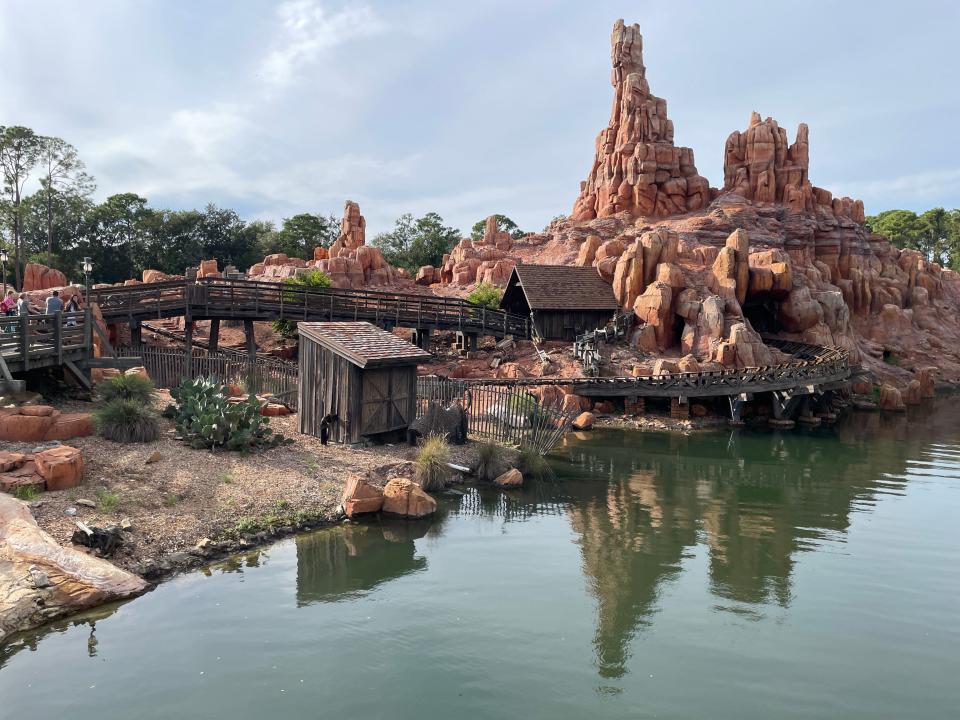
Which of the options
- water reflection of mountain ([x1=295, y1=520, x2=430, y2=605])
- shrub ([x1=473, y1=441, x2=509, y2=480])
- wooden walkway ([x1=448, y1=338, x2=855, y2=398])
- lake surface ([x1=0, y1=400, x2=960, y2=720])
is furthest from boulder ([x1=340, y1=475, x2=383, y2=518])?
wooden walkway ([x1=448, y1=338, x2=855, y2=398])

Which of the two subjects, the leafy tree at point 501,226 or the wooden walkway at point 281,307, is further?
the leafy tree at point 501,226

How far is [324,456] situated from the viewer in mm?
15688

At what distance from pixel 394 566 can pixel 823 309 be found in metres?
33.7

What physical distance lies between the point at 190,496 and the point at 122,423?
122 inches

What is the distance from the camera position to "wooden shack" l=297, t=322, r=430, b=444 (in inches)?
658

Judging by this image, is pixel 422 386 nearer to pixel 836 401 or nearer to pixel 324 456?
pixel 324 456

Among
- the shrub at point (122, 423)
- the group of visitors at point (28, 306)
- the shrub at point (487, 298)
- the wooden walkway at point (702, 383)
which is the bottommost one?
the shrub at point (122, 423)

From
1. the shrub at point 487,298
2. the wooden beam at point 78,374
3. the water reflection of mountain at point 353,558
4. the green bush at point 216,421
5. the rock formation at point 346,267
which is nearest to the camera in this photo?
the water reflection of mountain at point 353,558

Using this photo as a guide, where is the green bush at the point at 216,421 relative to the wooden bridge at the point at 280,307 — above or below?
below

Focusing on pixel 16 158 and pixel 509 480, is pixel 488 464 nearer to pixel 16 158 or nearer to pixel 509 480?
pixel 509 480

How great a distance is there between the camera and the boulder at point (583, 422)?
25109 mm

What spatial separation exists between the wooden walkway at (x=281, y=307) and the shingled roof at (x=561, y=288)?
5.85ft

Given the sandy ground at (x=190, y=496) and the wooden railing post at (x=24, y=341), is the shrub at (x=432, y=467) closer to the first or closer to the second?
the sandy ground at (x=190, y=496)

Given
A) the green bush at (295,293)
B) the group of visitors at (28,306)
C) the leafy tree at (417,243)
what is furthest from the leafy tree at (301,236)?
the group of visitors at (28,306)
